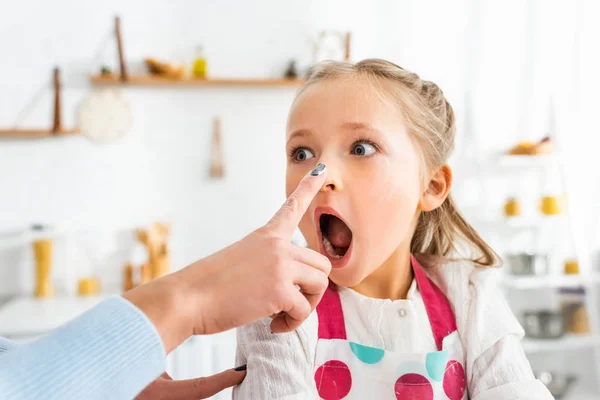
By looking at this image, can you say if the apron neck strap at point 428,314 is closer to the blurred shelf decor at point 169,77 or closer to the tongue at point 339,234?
the tongue at point 339,234

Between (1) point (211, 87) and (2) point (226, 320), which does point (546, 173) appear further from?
(2) point (226, 320)

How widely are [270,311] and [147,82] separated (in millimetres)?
2601

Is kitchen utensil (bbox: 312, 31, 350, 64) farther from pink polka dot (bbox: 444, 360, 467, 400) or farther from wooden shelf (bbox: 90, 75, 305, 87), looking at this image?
pink polka dot (bbox: 444, 360, 467, 400)

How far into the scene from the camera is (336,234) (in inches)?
34.4

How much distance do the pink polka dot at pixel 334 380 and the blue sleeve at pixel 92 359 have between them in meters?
0.40

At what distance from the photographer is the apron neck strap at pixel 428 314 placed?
90cm

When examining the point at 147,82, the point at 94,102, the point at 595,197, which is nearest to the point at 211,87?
the point at 147,82

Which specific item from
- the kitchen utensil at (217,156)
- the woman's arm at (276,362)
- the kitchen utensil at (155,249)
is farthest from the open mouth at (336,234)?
the kitchen utensil at (217,156)

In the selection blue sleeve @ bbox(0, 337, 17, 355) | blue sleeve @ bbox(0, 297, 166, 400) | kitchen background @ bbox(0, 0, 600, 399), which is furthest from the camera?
kitchen background @ bbox(0, 0, 600, 399)

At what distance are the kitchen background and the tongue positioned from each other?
209 cm

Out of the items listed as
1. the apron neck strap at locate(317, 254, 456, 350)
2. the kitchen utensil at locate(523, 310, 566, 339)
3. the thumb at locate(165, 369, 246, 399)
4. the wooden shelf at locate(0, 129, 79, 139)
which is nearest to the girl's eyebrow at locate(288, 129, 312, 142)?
the apron neck strap at locate(317, 254, 456, 350)

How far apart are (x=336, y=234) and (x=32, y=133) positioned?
242cm

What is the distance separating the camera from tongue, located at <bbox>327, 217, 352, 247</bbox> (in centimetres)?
87

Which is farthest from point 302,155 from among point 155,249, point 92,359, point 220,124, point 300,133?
point 220,124
